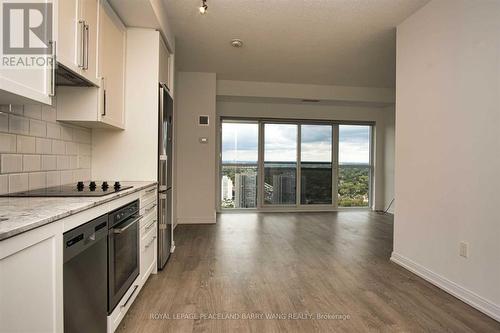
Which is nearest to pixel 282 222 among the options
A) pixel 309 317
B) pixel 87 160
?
pixel 309 317

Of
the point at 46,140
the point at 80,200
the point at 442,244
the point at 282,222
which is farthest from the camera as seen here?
the point at 282,222

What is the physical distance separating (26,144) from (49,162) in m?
0.27

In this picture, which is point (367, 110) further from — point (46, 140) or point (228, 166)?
point (46, 140)

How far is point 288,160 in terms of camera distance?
6.09 metres

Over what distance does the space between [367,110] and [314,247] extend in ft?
13.1

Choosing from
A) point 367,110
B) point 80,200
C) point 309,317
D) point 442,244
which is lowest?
point 309,317

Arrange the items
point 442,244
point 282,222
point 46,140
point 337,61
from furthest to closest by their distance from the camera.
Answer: point 282,222, point 337,61, point 442,244, point 46,140

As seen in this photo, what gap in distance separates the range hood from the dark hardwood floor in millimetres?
1697

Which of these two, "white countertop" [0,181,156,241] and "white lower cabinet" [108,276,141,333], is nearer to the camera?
"white countertop" [0,181,156,241]

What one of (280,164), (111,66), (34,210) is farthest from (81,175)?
(280,164)

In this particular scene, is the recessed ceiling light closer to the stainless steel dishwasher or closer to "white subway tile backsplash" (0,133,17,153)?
"white subway tile backsplash" (0,133,17,153)

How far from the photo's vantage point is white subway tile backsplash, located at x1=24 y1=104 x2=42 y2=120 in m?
1.75

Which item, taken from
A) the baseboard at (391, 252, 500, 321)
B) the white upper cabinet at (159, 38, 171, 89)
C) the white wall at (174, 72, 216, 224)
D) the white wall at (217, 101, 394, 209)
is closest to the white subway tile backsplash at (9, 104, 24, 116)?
the white upper cabinet at (159, 38, 171, 89)

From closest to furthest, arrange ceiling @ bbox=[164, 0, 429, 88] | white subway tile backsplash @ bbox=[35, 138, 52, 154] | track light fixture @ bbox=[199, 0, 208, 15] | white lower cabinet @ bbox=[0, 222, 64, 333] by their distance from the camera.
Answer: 1. white lower cabinet @ bbox=[0, 222, 64, 333]
2. white subway tile backsplash @ bbox=[35, 138, 52, 154]
3. track light fixture @ bbox=[199, 0, 208, 15]
4. ceiling @ bbox=[164, 0, 429, 88]
